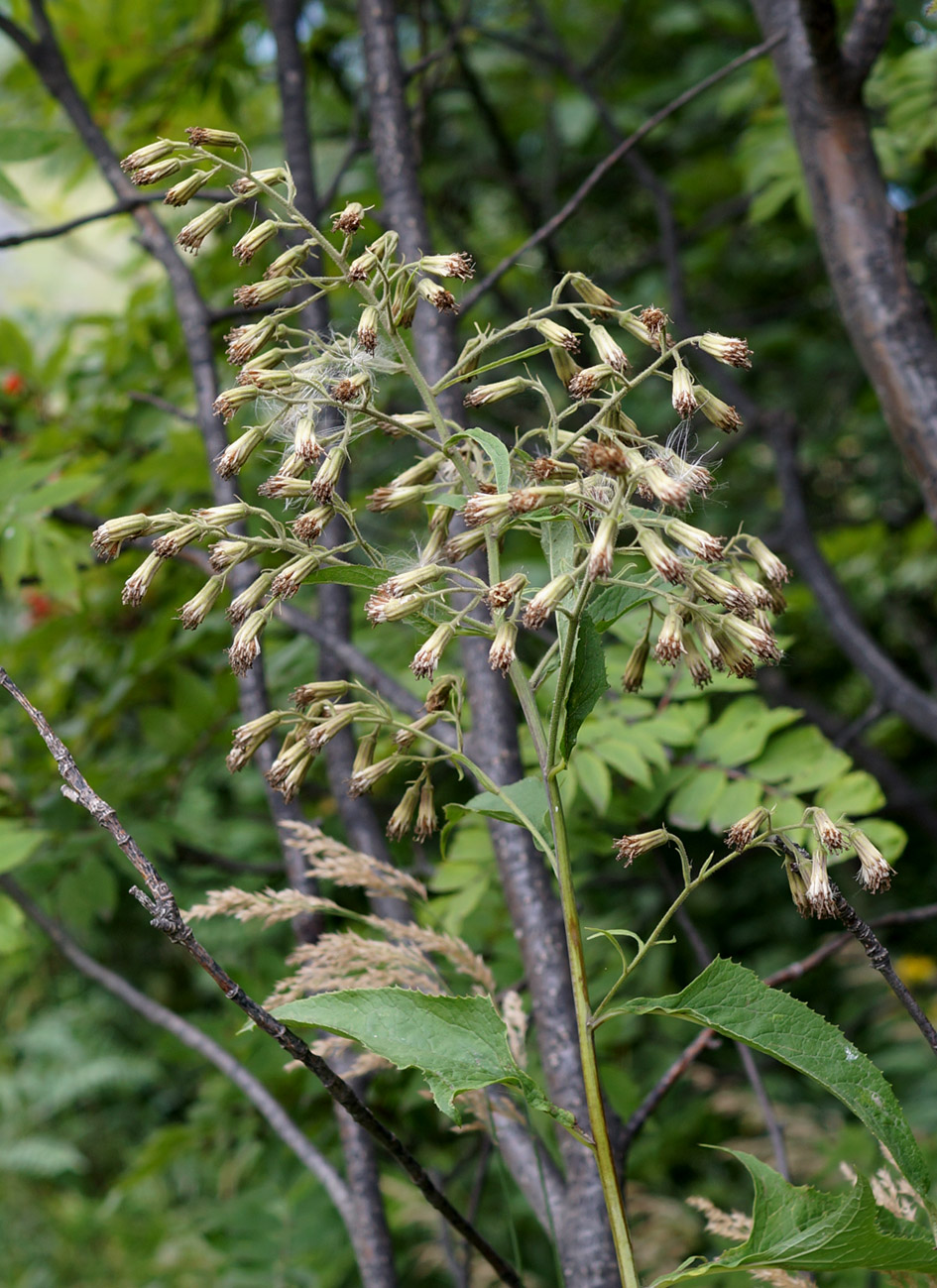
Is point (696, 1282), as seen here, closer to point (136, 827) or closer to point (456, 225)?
point (136, 827)

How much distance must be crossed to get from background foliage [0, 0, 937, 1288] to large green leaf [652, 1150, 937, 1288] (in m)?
0.79

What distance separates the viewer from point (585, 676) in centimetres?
88

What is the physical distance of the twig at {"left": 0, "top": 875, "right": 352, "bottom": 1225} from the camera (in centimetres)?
146

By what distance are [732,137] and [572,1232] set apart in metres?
3.95

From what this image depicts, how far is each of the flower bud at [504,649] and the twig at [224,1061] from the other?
3.06 ft

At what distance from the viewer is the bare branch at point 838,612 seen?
7.27 feet

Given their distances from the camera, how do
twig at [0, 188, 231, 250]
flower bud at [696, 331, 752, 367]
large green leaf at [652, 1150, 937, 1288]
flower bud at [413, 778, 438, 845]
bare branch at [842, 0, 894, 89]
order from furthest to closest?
twig at [0, 188, 231, 250]
bare branch at [842, 0, 894, 89]
flower bud at [413, 778, 438, 845]
flower bud at [696, 331, 752, 367]
large green leaf at [652, 1150, 937, 1288]

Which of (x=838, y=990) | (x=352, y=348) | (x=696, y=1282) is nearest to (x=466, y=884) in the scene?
(x=352, y=348)

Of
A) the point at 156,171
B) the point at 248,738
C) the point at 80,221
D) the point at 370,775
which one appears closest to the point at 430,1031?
the point at 370,775

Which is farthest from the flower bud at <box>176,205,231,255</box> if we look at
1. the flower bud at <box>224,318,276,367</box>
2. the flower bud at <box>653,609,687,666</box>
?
the flower bud at <box>653,609,687,666</box>

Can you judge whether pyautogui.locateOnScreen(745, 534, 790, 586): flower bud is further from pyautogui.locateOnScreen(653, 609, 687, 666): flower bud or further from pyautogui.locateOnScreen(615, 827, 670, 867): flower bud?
pyautogui.locateOnScreen(615, 827, 670, 867): flower bud

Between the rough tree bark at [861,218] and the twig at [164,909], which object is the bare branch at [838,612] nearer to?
the rough tree bark at [861,218]

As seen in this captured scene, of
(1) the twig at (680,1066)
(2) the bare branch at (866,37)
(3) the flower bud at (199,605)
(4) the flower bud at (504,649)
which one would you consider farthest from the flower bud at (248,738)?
(2) the bare branch at (866,37)

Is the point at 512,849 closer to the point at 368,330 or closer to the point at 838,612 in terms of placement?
the point at 368,330
